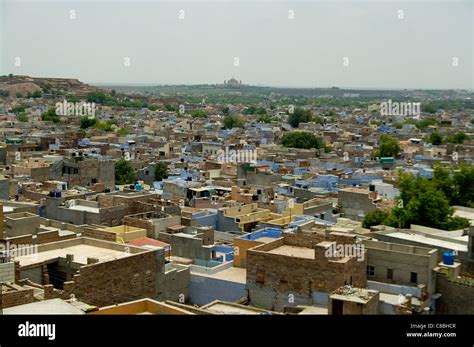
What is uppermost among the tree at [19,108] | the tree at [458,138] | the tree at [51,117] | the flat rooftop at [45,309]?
the tree at [19,108]

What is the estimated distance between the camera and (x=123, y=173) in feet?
90.1

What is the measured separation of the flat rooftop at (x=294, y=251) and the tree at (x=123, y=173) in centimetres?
1579

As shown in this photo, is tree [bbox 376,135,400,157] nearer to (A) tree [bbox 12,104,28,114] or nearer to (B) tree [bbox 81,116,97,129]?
(B) tree [bbox 81,116,97,129]

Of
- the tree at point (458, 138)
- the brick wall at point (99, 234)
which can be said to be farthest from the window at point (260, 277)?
the tree at point (458, 138)

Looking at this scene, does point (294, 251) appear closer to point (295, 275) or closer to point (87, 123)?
point (295, 275)

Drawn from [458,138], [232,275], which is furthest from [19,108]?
[232,275]

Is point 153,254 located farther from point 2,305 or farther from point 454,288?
point 454,288

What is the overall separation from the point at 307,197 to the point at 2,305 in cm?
1557

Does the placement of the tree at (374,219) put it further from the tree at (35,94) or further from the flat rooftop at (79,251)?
the tree at (35,94)

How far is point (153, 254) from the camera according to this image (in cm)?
1142

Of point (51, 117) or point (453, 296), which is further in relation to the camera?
point (51, 117)

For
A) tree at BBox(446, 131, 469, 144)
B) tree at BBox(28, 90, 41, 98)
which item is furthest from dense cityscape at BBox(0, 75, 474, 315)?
tree at BBox(28, 90, 41, 98)

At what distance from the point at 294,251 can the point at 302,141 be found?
33.2 meters

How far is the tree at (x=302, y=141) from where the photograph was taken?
44737mm
